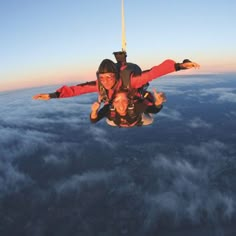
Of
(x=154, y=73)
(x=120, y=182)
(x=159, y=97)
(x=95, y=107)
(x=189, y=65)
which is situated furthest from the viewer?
(x=120, y=182)

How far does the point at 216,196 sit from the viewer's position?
3920 inches

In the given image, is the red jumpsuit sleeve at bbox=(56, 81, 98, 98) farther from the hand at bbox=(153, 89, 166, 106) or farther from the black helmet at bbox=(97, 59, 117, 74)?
the hand at bbox=(153, 89, 166, 106)

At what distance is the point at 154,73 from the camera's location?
4.39m

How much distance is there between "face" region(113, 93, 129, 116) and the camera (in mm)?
5017

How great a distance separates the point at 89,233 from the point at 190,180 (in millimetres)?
53879

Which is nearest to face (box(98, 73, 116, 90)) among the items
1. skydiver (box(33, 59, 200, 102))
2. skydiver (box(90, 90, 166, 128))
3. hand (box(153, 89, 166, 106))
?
skydiver (box(33, 59, 200, 102))

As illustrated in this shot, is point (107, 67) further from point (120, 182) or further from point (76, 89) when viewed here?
point (120, 182)

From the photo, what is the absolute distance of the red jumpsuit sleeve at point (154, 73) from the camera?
415 cm

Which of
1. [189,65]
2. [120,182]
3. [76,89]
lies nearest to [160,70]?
[189,65]

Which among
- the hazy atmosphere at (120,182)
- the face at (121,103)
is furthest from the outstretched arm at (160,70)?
the hazy atmosphere at (120,182)

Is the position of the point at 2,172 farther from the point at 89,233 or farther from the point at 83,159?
the point at 89,233

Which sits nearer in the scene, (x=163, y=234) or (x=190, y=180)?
(x=163, y=234)

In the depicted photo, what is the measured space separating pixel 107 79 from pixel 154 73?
3.01 feet

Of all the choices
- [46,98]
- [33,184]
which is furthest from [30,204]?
[46,98]
